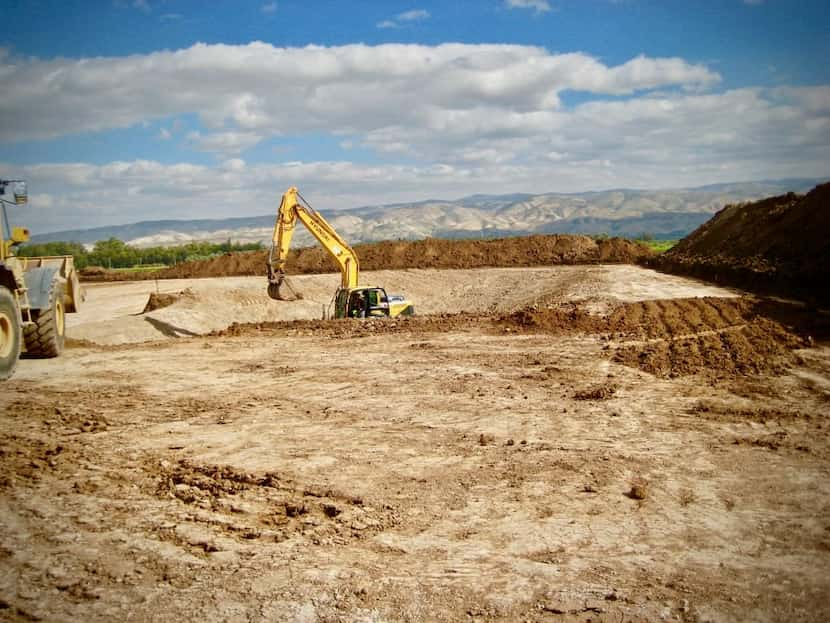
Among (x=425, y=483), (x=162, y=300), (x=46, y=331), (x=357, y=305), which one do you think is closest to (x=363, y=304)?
(x=357, y=305)

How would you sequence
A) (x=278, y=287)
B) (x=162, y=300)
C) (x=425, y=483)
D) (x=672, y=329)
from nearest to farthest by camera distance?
1. (x=425, y=483)
2. (x=672, y=329)
3. (x=278, y=287)
4. (x=162, y=300)

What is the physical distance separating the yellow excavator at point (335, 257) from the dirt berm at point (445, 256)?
1727 cm

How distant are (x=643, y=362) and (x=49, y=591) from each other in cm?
1094

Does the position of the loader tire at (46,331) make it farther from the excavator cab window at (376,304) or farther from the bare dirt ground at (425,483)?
the excavator cab window at (376,304)

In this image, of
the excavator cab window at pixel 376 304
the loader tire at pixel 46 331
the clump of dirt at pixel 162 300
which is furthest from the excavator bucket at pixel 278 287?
the loader tire at pixel 46 331

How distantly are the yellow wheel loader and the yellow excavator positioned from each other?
6.60 meters

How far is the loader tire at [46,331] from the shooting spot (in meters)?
12.9

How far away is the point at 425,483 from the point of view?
7016 mm

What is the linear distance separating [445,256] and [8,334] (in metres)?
30.3

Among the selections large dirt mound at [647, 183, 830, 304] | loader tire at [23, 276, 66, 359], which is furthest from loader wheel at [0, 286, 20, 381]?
large dirt mound at [647, 183, 830, 304]

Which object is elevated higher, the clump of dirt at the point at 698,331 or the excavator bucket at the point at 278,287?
the excavator bucket at the point at 278,287

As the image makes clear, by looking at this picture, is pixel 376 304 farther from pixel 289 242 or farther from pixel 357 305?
pixel 289 242

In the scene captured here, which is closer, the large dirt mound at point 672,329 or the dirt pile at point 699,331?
the dirt pile at point 699,331

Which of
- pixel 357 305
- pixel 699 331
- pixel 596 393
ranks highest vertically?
pixel 357 305
